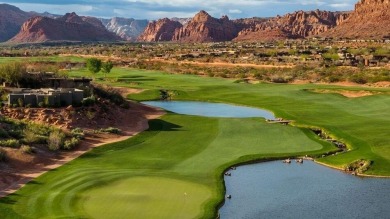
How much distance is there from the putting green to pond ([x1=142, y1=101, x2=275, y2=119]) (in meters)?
25.3

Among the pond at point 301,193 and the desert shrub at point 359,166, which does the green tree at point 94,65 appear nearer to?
the pond at point 301,193

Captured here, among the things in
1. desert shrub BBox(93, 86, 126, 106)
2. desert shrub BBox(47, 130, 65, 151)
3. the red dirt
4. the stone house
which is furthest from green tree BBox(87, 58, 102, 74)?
desert shrub BBox(47, 130, 65, 151)

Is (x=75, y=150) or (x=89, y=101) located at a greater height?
(x=89, y=101)

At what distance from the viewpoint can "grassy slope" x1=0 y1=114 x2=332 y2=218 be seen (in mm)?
22562

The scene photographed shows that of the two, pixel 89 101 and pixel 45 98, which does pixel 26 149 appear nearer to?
pixel 45 98

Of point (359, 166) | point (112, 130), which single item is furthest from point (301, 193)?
point (112, 130)

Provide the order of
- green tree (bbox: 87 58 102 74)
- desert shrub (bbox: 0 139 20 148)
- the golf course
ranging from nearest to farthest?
1. the golf course
2. desert shrub (bbox: 0 139 20 148)
3. green tree (bbox: 87 58 102 74)

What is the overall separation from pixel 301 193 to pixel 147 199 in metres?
7.49

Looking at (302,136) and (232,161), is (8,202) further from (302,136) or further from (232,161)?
(302,136)

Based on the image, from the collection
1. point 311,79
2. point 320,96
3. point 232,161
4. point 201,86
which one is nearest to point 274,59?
point 311,79

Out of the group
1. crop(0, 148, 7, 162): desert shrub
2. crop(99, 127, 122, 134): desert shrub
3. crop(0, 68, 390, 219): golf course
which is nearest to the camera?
crop(0, 68, 390, 219): golf course

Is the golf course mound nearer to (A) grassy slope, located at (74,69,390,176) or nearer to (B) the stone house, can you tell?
(A) grassy slope, located at (74,69,390,176)

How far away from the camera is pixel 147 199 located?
2361cm

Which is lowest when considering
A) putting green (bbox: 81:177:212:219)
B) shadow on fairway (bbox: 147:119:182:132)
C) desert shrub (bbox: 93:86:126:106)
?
shadow on fairway (bbox: 147:119:182:132)
